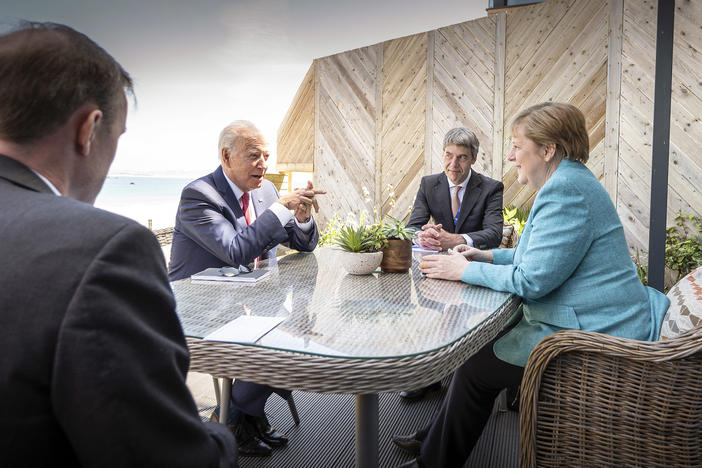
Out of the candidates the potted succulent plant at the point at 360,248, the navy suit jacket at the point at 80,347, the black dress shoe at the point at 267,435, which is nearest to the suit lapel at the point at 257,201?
the potted succulent plant at the point at 360,248

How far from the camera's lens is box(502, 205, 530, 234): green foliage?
5008 mm

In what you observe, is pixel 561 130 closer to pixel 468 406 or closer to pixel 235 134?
pixel 468 406

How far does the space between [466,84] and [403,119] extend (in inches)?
37.9

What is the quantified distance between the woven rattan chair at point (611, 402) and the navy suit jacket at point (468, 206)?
2.06 m

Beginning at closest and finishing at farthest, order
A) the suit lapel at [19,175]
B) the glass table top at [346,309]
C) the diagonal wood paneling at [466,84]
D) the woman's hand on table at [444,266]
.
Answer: the suit lapel at [19,175] → the glass table top at [346,309] → the woman's hand on table at [444,266] → the diagonal wood paneling at [466,84]

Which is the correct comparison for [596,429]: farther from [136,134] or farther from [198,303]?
[136,134]

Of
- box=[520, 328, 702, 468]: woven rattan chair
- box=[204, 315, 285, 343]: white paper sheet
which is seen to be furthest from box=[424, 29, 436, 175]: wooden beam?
box=[204, 315, 285, 343]: white paper sheet

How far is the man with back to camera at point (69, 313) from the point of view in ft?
1.62

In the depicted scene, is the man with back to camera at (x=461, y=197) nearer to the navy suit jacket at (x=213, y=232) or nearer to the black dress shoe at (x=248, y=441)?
the navy suit jacket at (x=213, y=232)

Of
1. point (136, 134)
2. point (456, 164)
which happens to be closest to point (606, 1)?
point (456, 164)

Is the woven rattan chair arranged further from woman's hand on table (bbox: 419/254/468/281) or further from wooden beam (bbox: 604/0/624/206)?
wooden beam (bbox: 604/0/624/206)

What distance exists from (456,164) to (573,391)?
2.42 m

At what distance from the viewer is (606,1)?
4859 millimetres

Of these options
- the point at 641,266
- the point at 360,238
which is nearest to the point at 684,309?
the point at 360,238
